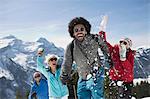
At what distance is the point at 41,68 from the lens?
4426mm

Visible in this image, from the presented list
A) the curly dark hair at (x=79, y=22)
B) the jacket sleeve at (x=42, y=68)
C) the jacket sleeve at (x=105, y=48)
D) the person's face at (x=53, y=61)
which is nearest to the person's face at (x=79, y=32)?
the curly dark hair at (x=79, y=22)

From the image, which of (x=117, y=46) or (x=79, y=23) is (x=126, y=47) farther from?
(x=79, y=23)

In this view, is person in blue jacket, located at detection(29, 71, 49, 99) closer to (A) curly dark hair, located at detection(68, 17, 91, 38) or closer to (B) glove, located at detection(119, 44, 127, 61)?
(B) glove, located at detection(119, 44, 127, 61)

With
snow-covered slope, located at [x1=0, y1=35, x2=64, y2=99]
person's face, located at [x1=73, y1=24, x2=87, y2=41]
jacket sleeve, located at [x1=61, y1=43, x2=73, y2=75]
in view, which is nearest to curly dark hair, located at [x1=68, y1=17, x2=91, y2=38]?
person's face, located at [x1=73, y1=24, x2=87, y2=41]

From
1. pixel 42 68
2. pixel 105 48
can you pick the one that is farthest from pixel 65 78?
pixel 42 68

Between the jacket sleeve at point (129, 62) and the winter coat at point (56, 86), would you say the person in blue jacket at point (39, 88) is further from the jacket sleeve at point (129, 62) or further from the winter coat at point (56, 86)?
the jacket sleeve at point (129, 62)

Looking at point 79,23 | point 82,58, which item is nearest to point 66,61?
point 82,58

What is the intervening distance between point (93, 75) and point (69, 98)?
991 millimetres

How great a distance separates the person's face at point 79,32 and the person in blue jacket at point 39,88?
4.01ft

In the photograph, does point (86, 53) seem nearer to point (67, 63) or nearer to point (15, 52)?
point (67, 63)

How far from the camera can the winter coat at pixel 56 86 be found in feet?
13.8

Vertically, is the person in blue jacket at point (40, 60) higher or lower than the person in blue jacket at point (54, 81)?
higher

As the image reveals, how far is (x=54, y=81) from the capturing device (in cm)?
423

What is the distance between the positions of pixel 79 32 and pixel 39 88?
131 centimetres
